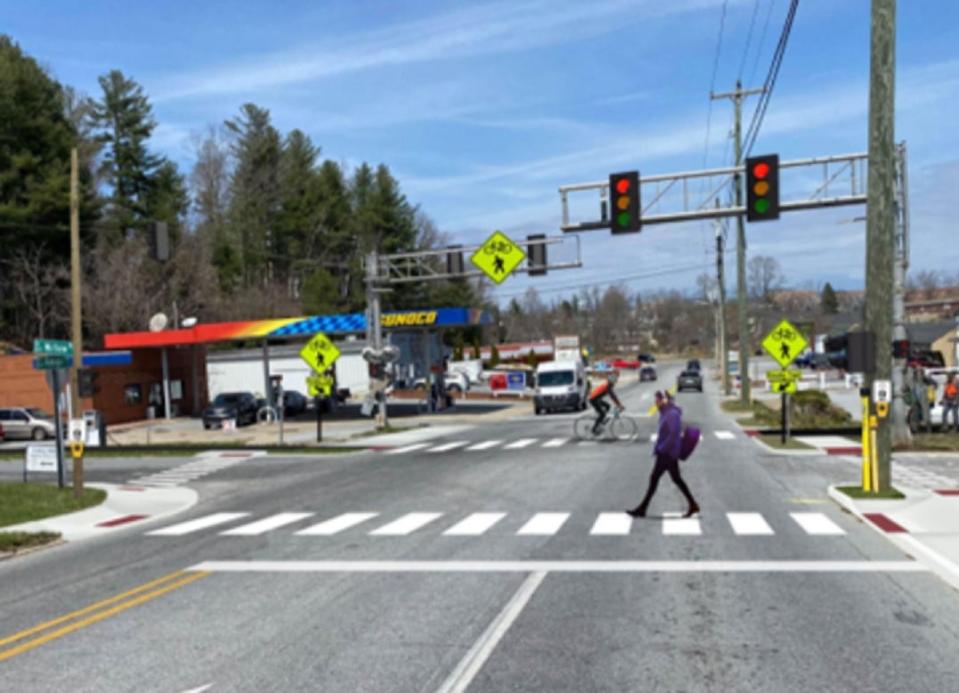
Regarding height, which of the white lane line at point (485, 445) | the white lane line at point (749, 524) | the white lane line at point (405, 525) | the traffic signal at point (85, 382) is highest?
the traffic signal at point (85, 382)

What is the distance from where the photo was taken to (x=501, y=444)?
29500 mm

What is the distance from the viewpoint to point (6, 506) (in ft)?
58.8

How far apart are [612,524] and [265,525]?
5.39 metres

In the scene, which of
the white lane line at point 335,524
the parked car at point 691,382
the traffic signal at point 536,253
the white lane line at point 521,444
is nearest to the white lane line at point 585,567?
the white lane line at point 335,524

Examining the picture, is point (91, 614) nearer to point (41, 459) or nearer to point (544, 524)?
point (544, 524)

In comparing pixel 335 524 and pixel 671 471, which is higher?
pixel 671 471

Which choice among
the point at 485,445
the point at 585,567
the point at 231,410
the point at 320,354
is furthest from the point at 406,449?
the point at 585,567

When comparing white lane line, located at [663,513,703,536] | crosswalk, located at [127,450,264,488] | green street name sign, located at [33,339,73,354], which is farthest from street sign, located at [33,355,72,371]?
white lane line, located at [663,513,703,536]

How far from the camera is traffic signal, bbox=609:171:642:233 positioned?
839 inches

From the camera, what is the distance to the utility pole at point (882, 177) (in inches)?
603

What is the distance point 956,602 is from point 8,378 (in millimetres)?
50963

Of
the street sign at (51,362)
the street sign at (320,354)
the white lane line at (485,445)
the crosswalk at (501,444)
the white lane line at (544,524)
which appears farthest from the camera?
the street sign at (320,354)

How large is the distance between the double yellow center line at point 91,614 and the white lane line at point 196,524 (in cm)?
388

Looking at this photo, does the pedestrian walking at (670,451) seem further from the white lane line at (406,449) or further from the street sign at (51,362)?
the white lane line at (406,449)
